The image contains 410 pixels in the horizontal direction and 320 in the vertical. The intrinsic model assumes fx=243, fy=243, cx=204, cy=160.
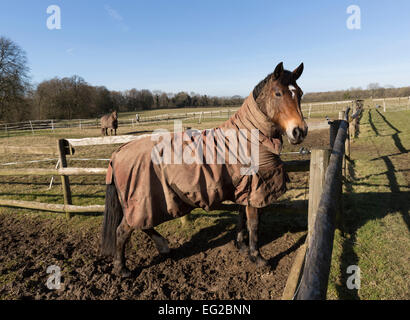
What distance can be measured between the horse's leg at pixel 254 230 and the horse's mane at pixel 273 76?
1.36m

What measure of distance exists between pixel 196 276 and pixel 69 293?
1.46 metres

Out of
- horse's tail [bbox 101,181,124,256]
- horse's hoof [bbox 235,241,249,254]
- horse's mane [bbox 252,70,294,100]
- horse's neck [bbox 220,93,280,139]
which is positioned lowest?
horse's hoof [bbox 235,241,249,254]

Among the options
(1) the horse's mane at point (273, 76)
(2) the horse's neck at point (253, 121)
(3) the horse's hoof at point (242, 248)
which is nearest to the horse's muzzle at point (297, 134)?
(2) the horse's neck at point (253, 121)

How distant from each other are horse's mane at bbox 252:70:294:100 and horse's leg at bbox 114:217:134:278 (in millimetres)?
2177

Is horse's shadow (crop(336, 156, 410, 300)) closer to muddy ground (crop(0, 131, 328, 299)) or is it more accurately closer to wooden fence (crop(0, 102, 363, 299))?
wooden fence (crop(0, 102, 363, 299))

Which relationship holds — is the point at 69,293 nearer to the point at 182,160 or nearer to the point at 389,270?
the point at 182,160

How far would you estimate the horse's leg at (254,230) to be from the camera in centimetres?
297

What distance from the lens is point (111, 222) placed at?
312 centimetres

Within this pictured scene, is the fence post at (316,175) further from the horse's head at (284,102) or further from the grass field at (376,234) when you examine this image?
the grass field at (376,234)

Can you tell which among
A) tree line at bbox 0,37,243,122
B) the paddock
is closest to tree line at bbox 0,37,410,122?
tree line at bbox 0,37,243,122

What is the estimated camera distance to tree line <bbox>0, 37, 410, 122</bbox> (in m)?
29.5
